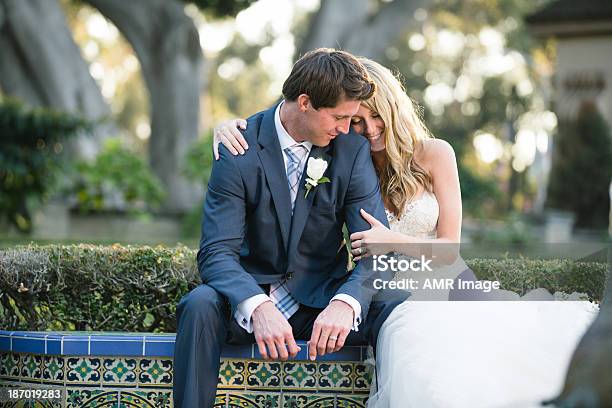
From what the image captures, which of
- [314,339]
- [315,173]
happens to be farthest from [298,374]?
[315,173]

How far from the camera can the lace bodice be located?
461 centimetres

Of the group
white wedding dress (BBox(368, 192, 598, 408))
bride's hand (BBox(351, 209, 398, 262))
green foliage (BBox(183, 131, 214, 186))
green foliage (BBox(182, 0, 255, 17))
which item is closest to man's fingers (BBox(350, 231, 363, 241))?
bride's hand (BBox(351, 209, 398, 262))

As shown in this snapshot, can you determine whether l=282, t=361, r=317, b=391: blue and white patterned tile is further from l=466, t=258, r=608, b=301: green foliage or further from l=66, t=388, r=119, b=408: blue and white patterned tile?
l=466, t=258, r=608, b=301: green foliage

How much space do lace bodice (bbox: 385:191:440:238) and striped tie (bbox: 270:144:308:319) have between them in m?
0.67

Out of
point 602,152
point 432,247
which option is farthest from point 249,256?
point 602,152

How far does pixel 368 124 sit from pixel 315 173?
493mm

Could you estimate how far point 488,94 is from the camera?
41812mm

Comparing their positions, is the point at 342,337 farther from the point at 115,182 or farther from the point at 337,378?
the point at 115,182

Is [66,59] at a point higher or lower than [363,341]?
higher

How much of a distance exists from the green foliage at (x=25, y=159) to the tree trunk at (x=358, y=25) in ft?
17.9

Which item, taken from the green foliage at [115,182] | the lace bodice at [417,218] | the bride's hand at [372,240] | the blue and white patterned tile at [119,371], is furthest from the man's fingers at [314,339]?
the green foliage at [115,182]

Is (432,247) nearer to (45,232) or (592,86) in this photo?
(45,232)

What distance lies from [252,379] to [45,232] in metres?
9.97

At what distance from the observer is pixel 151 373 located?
3.97 metres
